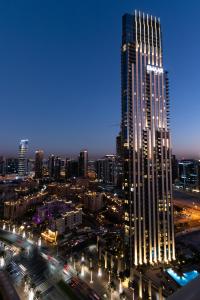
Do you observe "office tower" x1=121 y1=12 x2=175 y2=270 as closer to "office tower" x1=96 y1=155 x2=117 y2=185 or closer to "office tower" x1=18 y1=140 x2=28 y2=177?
"office tower" x1=96 y1=155 x2=117 y2=185

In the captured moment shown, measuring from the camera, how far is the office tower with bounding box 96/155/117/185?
371ft

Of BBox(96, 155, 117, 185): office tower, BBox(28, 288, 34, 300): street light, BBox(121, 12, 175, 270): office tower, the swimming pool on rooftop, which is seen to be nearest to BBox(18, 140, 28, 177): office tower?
BBox(96, 155, 117, 185): office tower

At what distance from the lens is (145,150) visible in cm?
3981

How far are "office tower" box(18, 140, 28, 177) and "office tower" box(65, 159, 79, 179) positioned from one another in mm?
37023

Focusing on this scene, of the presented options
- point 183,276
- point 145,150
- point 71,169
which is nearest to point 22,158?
point 71,169

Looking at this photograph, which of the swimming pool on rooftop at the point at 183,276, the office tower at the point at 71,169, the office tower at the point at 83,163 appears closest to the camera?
the swimming pool on rooftop at the point at 183,276

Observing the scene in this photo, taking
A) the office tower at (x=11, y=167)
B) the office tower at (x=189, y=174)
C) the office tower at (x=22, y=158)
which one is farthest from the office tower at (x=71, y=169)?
the office tower at (x=189, y=174)

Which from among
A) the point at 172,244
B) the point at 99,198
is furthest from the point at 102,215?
the point at 172,244

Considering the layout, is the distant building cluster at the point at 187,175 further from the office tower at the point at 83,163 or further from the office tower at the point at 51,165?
the office tower at the point at 51,165

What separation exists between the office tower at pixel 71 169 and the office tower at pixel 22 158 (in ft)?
121

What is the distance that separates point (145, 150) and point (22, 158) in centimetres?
13480

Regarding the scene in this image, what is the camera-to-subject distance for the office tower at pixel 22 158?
152m

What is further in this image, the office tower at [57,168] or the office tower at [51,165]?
the office tower at [51,165]

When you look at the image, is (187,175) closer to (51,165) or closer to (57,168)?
(57,168)
